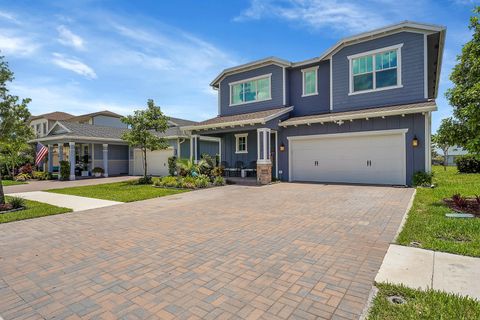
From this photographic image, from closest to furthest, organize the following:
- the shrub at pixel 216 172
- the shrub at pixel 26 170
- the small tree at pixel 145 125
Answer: the shrub at pixel 216 172
the small tree at pixel 145 125
the shrub at pixel 26 170

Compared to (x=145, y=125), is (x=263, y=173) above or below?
below

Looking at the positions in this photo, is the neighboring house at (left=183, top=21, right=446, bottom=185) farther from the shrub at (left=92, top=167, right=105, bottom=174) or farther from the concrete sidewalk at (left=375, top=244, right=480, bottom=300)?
the shrub at (left=92, top=167, right=105, bottom=174)

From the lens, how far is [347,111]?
14.2m

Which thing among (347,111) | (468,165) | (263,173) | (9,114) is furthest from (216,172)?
(468,165)

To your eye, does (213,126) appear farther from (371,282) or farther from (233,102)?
(371,282)

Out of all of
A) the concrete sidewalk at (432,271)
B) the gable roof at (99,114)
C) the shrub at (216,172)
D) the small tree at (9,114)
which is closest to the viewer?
the concrete sidewalk at (432,271)

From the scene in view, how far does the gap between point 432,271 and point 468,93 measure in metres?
5.91

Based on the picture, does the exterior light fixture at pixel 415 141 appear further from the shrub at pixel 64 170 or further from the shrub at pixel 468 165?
the shrub at pixel 64 170

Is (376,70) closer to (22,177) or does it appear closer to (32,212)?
(32,212)

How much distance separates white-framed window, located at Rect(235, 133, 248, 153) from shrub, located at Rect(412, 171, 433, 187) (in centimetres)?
980

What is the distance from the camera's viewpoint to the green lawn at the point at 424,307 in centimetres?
264

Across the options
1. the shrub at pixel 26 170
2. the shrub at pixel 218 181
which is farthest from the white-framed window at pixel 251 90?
the shrub at pixel 26 170

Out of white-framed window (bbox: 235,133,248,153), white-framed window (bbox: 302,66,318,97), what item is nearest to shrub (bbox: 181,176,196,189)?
white-framed window (bbox: 235,133,248,153)

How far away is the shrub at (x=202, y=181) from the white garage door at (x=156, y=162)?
8.79 m
